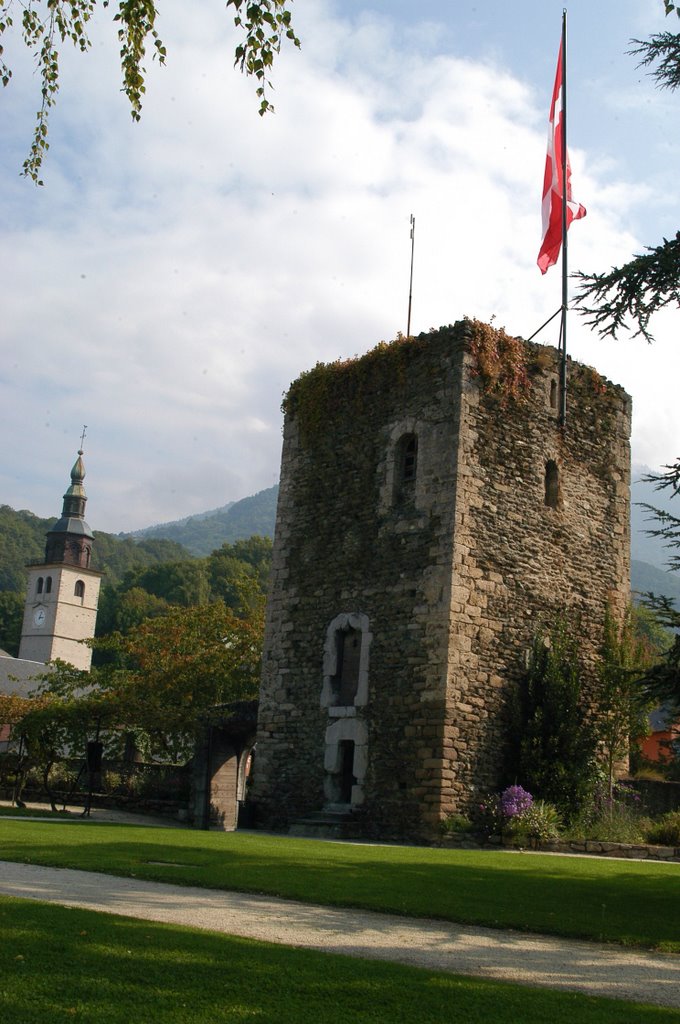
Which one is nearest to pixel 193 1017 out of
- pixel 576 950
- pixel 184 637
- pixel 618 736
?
pixel 576 950

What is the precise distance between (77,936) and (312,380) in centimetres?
1745

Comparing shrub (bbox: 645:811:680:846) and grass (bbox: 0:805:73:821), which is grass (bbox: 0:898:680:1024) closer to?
shrub (bbox: 645:811:680:846)

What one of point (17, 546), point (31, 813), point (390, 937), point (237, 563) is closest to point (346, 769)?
point (31, 813)

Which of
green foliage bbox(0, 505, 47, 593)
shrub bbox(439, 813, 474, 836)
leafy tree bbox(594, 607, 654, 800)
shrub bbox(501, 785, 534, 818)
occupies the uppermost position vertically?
green foliage bbox(0, 505, 47, 593)

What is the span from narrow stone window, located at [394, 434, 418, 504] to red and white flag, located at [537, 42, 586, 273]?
4.79 m

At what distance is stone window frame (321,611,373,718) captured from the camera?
Result: 19.4 m

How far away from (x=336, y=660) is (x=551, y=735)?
412cm

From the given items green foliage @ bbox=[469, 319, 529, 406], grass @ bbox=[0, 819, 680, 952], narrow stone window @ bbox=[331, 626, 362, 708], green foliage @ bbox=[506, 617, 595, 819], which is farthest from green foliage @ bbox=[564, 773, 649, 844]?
green foliage @ bbox=[469, 319, 529, 406]

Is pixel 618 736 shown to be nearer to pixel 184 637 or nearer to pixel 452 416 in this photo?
pixel 452 416

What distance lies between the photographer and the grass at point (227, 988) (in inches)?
182

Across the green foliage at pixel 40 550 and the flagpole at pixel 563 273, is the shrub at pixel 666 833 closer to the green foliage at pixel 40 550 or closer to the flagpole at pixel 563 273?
the flagpole at pixel 563 273

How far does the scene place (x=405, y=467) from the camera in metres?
20.2

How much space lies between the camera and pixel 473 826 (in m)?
17.7

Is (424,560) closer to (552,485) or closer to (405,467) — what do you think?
(405,467)
